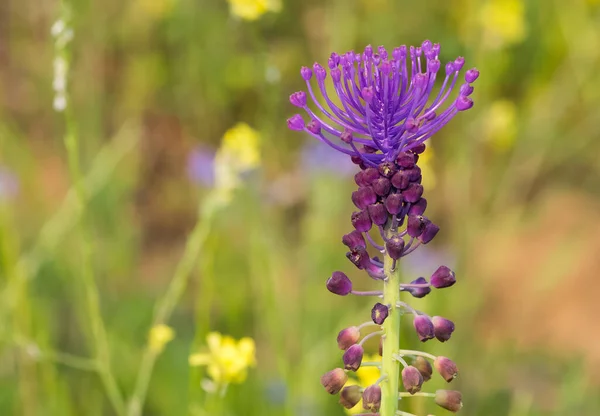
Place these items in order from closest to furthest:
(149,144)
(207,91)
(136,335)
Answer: (136,335), (207,91), (149,144)

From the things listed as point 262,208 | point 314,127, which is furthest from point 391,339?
point 262,208

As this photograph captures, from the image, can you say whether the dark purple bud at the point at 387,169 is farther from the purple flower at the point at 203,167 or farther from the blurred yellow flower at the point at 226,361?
the purple flower at the point at 203,167

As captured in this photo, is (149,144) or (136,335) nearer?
(136,335)

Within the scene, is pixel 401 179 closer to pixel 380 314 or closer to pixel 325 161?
pixel 380 314

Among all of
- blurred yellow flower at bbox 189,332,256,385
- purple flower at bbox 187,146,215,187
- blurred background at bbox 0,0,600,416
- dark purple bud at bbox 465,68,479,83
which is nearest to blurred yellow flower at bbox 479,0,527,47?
blurred background at bbox 0,0,600,416

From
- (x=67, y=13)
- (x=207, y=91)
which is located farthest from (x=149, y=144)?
(x=67, y=13)

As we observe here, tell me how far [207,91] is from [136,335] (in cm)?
145

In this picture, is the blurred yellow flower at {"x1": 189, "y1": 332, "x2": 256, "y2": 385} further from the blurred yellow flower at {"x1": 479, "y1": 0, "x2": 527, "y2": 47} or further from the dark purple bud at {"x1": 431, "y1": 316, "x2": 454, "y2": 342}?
the blurred yellow flower at {"x1": 479, "y1": 0, "x2": 527, "y2": 47}

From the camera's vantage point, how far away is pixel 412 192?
85cm

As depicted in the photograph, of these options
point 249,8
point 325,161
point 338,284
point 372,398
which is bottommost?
point 372,398

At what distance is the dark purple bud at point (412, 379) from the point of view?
87 centimetres

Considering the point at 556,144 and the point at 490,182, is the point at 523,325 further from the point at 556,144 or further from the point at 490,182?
the point at 556,144

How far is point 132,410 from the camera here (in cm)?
138

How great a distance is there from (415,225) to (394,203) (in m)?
0.04
